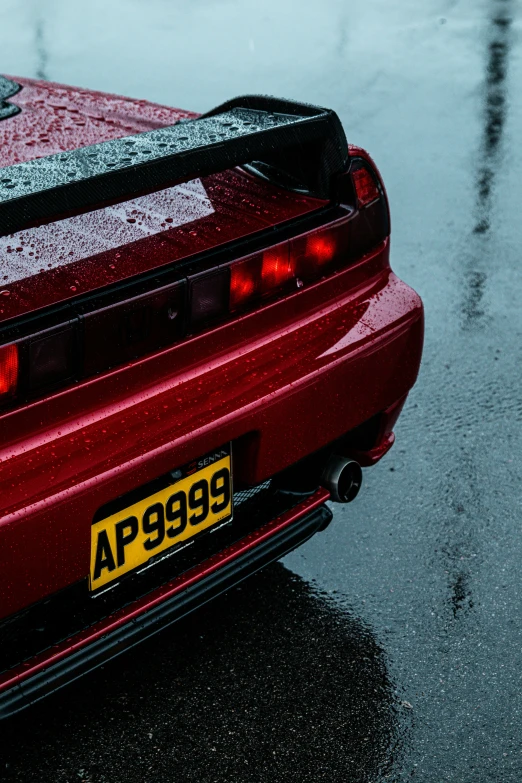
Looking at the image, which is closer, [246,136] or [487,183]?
[246,136]

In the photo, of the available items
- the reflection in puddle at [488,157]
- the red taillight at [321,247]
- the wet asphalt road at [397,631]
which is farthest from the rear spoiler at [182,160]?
the reflection in puddle at [488,157]

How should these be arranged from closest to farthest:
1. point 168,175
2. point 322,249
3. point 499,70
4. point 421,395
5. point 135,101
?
1. point 168,175
2. point 322,249
3. point 135,101
4. point 421,395
5. point 499,70

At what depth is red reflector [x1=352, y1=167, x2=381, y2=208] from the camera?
257 centimetres

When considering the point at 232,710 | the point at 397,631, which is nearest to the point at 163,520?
the point at 232,710

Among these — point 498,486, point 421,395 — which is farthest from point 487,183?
point 498,486

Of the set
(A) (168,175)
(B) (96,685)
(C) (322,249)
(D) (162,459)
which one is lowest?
(B) (96,685)

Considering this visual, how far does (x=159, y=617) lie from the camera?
90.8 inches

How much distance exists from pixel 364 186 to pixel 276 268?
0.40 meters

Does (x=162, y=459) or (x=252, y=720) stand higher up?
(x=162, y=459)

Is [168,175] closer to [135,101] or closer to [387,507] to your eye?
[135,101]

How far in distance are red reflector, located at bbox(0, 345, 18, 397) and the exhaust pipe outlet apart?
38.9 inches

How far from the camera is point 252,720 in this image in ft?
8.29

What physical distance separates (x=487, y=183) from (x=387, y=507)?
3236mm

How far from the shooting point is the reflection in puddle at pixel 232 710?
2.40m
